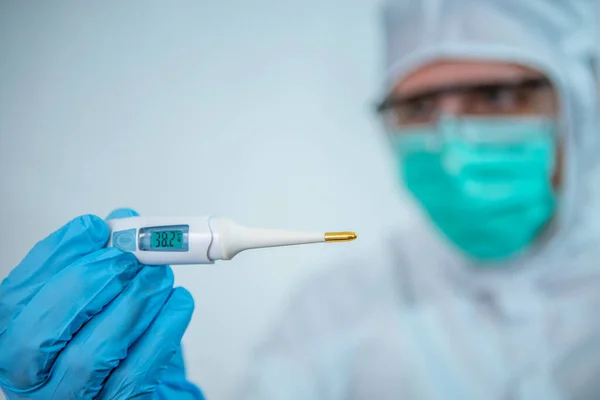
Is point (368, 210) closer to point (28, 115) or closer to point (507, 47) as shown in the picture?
point (507, 47)

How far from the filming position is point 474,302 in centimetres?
105

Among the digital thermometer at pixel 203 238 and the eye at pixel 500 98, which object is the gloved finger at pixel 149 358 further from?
the eye at pixel 500 98

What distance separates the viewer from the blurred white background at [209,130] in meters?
0.91

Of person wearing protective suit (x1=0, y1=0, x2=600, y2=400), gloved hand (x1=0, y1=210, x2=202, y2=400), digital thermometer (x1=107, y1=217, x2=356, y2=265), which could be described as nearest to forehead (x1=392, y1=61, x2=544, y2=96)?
person wearing protective suit (x1=0, y1=0, x2=600, y2=400)

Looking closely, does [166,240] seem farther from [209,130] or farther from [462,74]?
[462,74]

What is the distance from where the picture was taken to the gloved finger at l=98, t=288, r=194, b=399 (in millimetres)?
664

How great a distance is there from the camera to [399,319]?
41.0 inches

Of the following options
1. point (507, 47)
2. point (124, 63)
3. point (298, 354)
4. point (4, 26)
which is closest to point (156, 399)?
point (298, 354)

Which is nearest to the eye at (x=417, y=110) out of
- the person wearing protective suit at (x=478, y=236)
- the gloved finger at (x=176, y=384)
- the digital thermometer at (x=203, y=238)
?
the person wearing protective suit at (x=478, y=236)

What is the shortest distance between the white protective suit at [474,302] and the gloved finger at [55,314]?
1.39ft

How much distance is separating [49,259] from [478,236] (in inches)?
31.4

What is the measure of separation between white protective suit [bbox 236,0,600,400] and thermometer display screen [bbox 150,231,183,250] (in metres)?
0.43

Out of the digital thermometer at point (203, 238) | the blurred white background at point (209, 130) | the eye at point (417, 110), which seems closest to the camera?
the digital thermometer at point (203, 238)

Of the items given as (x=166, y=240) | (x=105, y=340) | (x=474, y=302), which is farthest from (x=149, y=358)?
(x=474, y=302)
